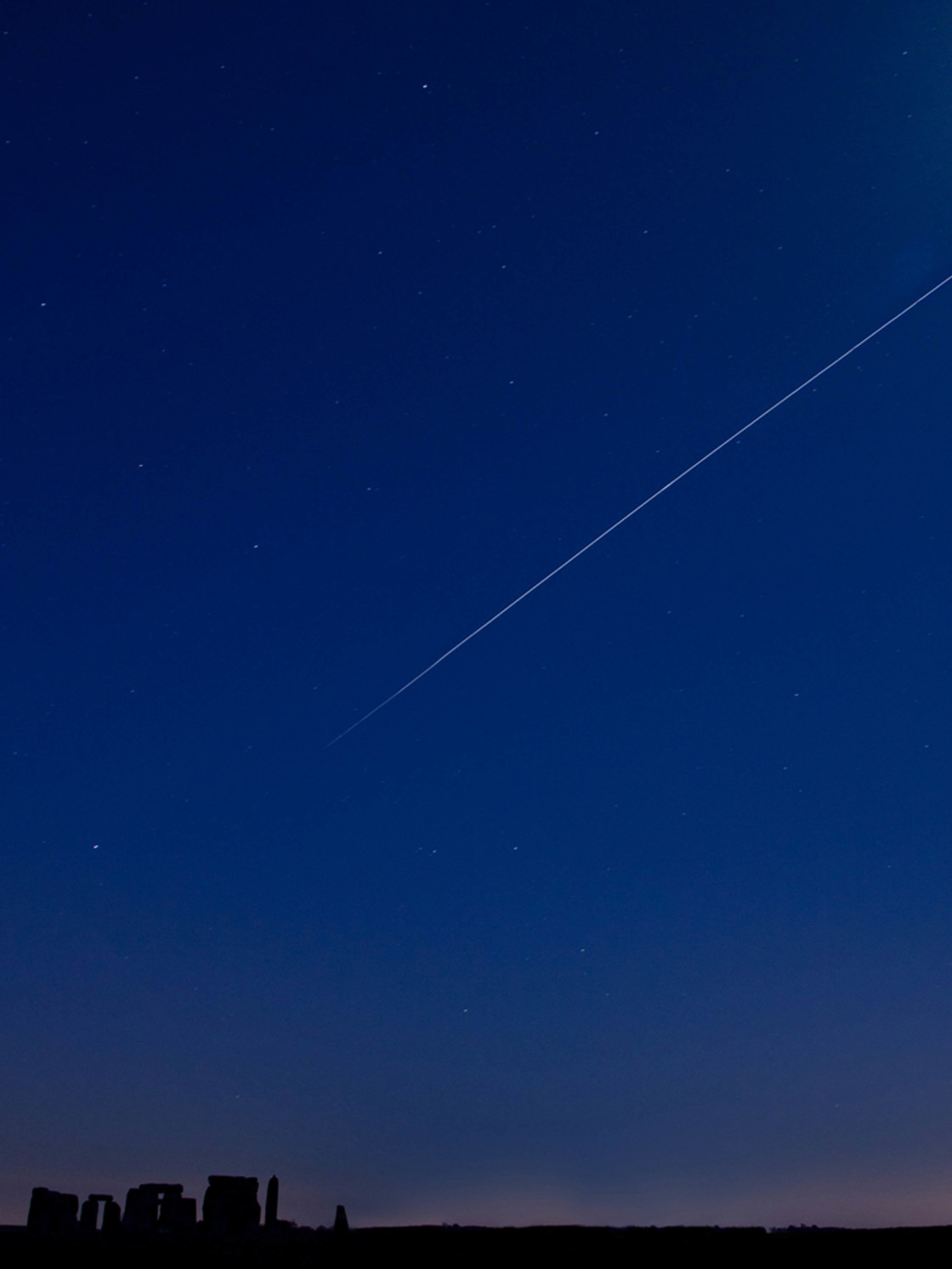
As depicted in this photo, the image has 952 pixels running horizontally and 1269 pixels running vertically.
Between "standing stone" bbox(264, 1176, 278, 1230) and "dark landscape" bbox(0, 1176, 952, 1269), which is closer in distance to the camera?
"dark landscape" bbox(0, 1176, 952, 1269)

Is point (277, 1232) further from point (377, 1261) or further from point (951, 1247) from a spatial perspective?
point (951, 1247)

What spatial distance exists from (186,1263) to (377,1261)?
15.9 ft

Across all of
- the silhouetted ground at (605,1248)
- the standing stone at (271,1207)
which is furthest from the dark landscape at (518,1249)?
the standing stone at (271,1207)

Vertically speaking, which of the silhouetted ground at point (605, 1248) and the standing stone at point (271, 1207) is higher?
the standing stone at point (271, 1207)

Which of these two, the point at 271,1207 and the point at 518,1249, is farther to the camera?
the point at 271,1207

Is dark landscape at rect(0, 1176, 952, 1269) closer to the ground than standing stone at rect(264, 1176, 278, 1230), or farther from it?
closer to the ground

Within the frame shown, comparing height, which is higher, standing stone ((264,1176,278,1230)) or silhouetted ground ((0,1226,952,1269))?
standing stone ((264,1176,278,1230))

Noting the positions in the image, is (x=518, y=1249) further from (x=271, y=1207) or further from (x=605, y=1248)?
(x=271, y=1207)

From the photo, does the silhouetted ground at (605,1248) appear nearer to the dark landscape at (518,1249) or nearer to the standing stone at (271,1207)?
the dark landscape at (518,1249)

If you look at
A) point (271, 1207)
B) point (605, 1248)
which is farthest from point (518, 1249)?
point (271, 1207)

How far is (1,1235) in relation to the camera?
19719 millimetres

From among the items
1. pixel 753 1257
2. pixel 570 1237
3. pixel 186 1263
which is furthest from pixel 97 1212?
pixel 753 1257

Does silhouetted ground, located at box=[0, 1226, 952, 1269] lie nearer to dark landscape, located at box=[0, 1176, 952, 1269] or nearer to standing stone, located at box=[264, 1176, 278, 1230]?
dark landscape, located at box=[0, 1176, 952, 1269]

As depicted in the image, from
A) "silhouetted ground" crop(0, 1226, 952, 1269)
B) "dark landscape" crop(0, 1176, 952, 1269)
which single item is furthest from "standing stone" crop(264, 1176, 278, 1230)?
"silhouetted ground" crop(0, 1226, 952, 1269)
